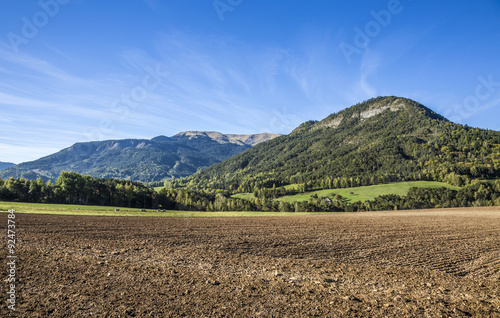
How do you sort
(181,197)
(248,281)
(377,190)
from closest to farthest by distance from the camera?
1. (248,281)
2. (181,197)
3. (377,190)

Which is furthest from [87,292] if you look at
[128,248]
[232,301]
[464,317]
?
[464,317]

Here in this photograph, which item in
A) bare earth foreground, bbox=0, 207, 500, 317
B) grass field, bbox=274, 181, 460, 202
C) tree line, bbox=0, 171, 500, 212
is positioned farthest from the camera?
grass field, bbox=274, 181, 460, 202

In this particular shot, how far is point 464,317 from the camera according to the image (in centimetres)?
827

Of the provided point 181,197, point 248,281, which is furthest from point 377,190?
point 248,281

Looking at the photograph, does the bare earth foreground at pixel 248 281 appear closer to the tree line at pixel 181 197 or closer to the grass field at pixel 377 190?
the tree line at pixel 181 197

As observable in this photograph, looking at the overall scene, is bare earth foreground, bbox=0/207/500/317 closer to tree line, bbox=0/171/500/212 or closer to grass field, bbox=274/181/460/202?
tree line, bbox=0/171/500/212

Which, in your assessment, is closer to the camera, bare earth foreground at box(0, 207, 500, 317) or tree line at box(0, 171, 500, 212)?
bare earth foreground at box(0, 207, 500, 317)

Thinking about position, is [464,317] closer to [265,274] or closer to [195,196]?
[265,274]

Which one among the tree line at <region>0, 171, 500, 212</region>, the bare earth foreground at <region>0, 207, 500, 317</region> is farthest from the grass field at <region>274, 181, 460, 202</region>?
the bare earth foreground at <region>0, 207, 500, 317</region>

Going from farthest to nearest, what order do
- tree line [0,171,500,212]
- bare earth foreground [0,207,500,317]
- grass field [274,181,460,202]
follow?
grass field [274,181,460,202]
tree line [0,171,500,212]
bare earth foreground [0,207,500,317]

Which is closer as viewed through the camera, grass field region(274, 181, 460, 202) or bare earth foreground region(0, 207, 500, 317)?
bare earth foreground region(0, 207, 500, 317)

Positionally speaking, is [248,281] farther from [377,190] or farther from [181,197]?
[377,190]

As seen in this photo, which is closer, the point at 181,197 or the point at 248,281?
the point at 248,281

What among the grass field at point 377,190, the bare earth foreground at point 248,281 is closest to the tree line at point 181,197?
the grass field at point 377,190
